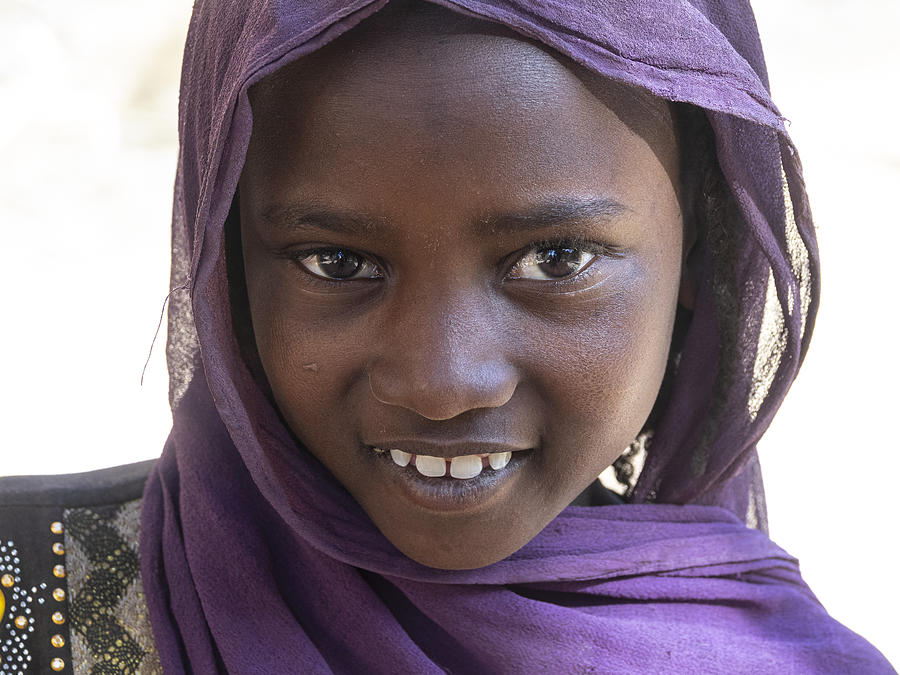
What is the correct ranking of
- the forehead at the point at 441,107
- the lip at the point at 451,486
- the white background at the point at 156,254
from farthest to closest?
1. the white background at the point at 156,254
2. the lip at the point at 451,486
3. the forehead at the point at 441,107

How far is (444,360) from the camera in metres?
0.86

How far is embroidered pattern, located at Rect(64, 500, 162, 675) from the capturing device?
107cm

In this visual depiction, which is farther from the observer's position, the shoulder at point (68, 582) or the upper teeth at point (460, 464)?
the shoulder at point (68, 582)

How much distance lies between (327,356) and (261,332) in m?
0.09

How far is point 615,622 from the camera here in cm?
107

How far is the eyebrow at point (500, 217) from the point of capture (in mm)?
874

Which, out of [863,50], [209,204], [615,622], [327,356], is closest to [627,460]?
[615,622]

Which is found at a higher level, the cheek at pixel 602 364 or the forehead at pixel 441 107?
the forehead at pixel 441 107

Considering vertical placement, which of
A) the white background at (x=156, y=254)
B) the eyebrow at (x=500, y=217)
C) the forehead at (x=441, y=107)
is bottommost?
the white background at (x=156, y=254)

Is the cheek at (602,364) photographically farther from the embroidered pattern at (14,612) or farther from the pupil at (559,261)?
the embroidered pattern at (14,612)

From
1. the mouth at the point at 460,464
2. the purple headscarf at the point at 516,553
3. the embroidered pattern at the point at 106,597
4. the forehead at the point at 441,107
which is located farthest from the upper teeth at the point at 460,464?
the embroidered pattern at the point at 106,597

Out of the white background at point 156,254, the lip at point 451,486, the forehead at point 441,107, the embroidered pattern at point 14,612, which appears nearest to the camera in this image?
the forehead at point 441,107

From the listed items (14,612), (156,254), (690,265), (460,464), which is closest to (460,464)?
(460,464)

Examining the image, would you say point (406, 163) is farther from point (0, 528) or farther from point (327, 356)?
point (0, 528)
